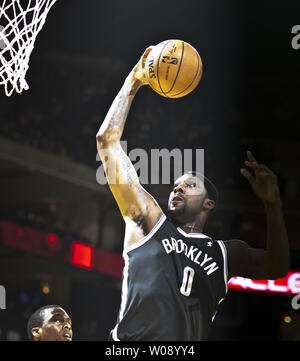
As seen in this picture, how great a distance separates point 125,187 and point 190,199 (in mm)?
399

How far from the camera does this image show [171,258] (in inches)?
125

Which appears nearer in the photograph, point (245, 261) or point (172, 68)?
point (245, 261)

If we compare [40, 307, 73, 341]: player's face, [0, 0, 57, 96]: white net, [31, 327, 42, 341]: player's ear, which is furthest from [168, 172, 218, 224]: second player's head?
[0, 0, 57, 96]: white net

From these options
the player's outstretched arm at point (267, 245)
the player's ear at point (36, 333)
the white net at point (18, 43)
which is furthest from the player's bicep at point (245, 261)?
the white net at point (18, 43)

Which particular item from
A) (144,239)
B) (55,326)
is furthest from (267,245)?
(55,326)

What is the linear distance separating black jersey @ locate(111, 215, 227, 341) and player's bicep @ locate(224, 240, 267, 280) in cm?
5

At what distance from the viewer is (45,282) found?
1162 centimetres

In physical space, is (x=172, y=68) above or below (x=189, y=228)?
above

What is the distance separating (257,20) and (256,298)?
175 inches

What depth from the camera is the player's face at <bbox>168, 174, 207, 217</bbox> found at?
339cm

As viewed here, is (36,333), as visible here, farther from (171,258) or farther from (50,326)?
(171,258)

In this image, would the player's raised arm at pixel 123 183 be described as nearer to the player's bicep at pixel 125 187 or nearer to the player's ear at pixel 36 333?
the player's bicep at pixel 125 187

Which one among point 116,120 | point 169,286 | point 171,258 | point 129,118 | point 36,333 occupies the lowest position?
point 36,333
